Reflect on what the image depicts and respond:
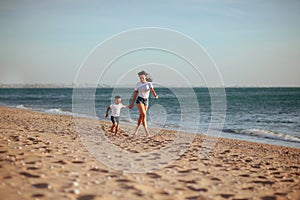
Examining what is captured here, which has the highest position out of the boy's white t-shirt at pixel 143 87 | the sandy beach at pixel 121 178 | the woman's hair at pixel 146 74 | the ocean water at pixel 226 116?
the woman's hair at pixel 146 74

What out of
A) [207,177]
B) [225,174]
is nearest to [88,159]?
[207,177]

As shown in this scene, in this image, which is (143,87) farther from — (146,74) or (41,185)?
(41,185)

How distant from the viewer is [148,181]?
5.50 metres

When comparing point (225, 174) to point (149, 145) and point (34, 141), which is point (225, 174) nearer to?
point (149, 145)

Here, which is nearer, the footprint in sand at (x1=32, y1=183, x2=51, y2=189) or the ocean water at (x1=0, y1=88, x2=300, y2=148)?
the footprint in sand at (x1=32, y1=183, x2=51, y2=189)

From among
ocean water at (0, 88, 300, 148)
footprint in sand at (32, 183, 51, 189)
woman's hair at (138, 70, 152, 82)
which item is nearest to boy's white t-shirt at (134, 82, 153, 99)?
woman's hair at (138, 70, 152, 82)

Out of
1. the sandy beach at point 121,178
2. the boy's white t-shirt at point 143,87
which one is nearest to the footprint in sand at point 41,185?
the sandy beach at point 121,178

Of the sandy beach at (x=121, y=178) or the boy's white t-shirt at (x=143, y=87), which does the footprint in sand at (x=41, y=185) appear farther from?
the boy's white t-shirt at (x=143, y=87)

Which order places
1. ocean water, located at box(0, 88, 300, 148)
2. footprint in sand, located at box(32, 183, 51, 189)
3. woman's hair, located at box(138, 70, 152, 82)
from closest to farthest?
footprint in sand, located at box(32, 183, 51, 189)
woman's hair, located at box(138, 70, 152, 82)
ocean water, located at box(0, 88, 300, 148)

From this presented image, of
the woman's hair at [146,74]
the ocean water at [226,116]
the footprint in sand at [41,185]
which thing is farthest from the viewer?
the ocean water at [226,116]

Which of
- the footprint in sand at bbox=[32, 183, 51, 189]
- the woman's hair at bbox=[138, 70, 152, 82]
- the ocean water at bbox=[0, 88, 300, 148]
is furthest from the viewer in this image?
the ocean water at bbox=[0, 88, 300, 148]

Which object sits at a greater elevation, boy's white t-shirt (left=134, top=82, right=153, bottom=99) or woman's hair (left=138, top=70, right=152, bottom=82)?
woman's hair (left=138, top=70, right=152, bottom=82)

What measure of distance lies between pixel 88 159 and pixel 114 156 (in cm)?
85

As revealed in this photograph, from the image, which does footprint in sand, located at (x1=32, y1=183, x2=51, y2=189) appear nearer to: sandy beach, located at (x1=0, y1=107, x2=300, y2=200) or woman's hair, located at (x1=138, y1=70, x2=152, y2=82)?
sandy beach, located at (x1=0, y1=107, x2=300, y2=200)
